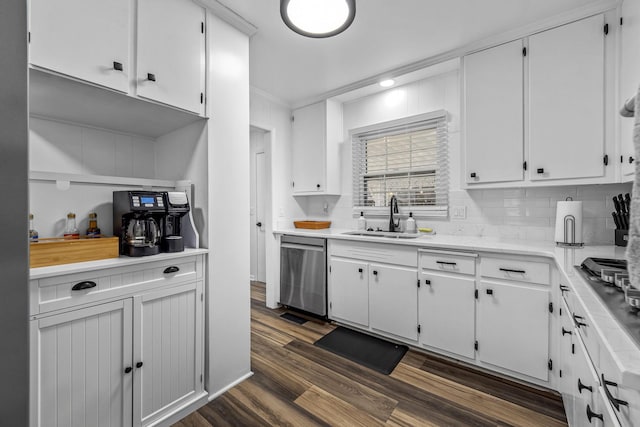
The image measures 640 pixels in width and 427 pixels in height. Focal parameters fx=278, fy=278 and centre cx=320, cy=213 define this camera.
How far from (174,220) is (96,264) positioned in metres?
0.51

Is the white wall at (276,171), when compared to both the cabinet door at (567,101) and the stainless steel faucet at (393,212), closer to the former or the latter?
the stainless steel faucet at (393,212)

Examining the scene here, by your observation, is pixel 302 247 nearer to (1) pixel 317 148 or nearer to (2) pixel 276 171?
(2) pixel 276 171

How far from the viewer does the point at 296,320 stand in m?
3.07

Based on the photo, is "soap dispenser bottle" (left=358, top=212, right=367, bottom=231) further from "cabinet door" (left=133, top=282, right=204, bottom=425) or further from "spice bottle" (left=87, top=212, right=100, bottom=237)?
"spice bottle" (left=87, top=212, right=100, bottom=237)

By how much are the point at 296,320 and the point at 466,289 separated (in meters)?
1.78

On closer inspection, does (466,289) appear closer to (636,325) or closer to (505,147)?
(505,147)

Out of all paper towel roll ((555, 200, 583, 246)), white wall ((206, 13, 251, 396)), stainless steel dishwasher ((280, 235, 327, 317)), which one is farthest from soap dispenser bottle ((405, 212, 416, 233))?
white wall ((206, 13, 251, 396))

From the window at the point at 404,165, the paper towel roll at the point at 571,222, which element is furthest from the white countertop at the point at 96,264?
the paper towel roll at the point at 571,222

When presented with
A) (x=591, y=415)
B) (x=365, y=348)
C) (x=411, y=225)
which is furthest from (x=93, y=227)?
(x=411, y=225)

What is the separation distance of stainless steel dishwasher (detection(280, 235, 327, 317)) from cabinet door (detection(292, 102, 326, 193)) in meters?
0.72

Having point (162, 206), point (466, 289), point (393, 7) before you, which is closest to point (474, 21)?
point (393, 7)

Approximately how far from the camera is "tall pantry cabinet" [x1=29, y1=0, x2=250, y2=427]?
1.25 m

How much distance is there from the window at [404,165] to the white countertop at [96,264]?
7.28 ft

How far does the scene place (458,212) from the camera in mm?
2744
